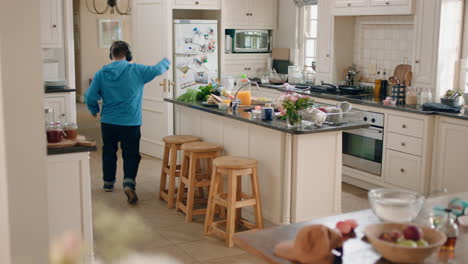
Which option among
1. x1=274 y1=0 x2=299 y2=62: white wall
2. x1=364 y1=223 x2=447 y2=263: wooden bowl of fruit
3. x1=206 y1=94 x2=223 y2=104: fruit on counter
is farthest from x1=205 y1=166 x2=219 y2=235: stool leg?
x1=274 y1=0 x2=299 y2=62: white wall

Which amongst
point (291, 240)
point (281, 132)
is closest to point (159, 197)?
point (281, 132)

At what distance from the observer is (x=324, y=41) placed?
23.4 ft

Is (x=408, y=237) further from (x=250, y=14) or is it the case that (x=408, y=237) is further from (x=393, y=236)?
(x=250, y=14)

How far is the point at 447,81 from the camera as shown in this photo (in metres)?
5.80

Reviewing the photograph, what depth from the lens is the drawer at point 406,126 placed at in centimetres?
547

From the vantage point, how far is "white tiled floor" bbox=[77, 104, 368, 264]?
4.33m

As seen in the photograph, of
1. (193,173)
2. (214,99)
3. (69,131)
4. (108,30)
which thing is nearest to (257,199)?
(193,173)

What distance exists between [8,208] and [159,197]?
263 centimetres

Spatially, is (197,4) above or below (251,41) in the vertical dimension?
above

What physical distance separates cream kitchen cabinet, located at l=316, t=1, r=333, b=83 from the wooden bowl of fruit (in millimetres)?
5092

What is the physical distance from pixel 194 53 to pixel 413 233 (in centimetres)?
560

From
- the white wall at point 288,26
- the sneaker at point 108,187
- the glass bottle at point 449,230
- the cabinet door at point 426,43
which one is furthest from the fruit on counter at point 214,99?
the glass bottle at point 449,230

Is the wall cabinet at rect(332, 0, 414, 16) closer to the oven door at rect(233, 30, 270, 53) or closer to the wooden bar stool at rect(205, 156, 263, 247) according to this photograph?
the oven door at rect(233, 30, 270, 53)

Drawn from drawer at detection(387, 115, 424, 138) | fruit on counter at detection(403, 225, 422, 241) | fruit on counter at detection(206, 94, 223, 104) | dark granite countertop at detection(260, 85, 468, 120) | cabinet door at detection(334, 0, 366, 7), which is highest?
cabinet door at detection(334, 0, 366, 7)
